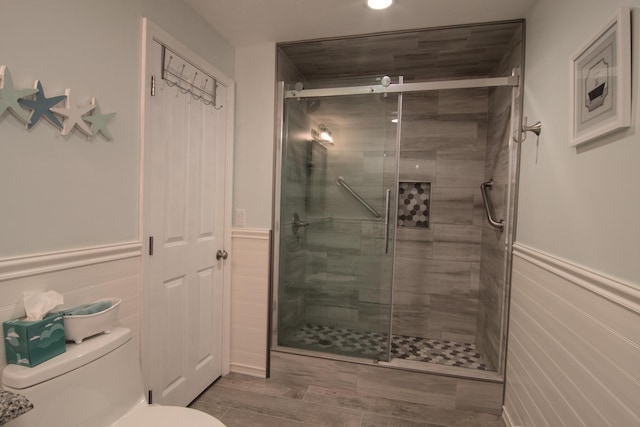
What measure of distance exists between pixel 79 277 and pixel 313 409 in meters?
1.53

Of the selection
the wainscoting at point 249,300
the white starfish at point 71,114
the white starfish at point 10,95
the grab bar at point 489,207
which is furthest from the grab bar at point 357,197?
the white starfish at point 10,95

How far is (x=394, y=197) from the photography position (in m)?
2.29

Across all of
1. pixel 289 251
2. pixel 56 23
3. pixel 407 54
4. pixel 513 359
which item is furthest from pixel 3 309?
pixel 407 54

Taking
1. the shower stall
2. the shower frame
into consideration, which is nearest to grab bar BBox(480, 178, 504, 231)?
the shower stall

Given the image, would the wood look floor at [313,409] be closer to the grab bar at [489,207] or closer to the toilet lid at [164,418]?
the toilet lid at [164,418]

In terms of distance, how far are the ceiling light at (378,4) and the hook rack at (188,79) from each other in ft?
3.55

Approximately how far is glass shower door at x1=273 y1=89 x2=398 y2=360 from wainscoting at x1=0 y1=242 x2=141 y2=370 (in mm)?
1055

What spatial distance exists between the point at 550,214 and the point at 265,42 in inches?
81.8

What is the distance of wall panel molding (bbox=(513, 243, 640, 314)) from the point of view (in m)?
0.89

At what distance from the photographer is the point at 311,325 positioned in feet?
8.22

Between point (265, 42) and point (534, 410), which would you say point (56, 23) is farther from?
point (534, 410)

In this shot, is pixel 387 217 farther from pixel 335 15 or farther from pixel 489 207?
pixel 335 15

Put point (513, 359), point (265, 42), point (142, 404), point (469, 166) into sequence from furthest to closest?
1. point (469, 166)
2. point (265, 42)
3. point (513, 359)
4. point (142, 404)

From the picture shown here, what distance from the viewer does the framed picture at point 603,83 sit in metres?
0.93
